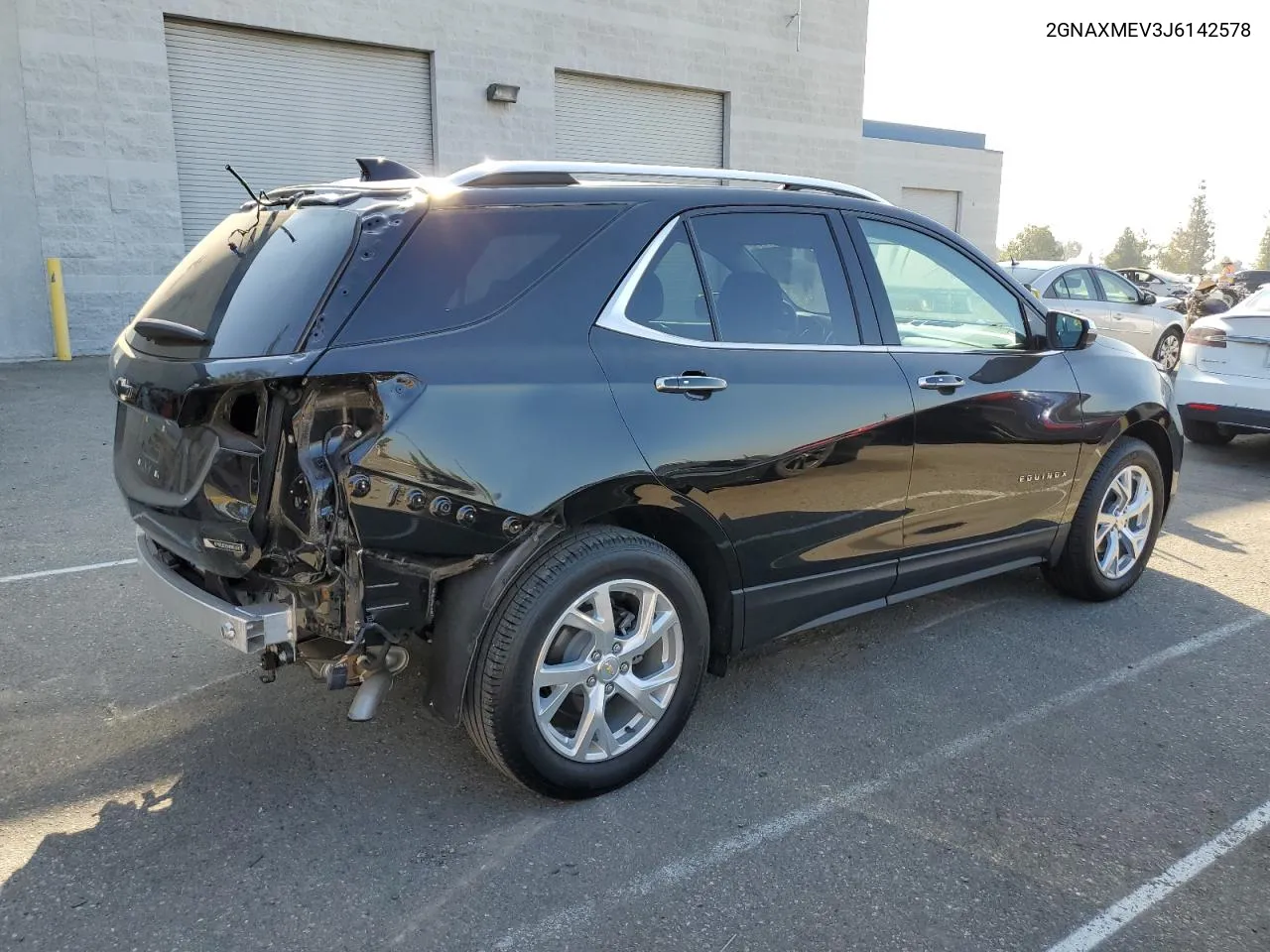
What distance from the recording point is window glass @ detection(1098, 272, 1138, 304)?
13.6 m

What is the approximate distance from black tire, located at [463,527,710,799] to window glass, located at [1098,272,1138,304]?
41.1 ft

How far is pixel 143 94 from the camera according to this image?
12.1 meters

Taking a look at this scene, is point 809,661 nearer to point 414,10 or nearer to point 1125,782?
point 1125,782

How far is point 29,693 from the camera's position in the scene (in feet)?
12.2

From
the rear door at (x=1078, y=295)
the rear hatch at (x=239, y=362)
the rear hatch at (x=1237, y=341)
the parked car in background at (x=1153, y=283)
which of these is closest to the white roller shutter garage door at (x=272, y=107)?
the rear door at (x=1078, y=295)

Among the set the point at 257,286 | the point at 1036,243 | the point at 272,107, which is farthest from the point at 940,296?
the point at 1036,243

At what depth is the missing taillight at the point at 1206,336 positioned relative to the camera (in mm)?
8250

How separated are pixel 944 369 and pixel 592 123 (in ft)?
45.3

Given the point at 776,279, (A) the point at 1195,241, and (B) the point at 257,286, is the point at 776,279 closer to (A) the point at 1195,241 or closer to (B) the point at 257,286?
(B) the point at 257,286

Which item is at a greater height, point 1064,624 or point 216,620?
point 216,620

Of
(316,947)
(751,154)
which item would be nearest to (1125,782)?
(316,947)

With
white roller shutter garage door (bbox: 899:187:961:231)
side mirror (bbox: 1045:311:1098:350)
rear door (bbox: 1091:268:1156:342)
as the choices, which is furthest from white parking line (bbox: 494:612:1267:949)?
white roller shutter garage door (bbox: 899:187:961:231)

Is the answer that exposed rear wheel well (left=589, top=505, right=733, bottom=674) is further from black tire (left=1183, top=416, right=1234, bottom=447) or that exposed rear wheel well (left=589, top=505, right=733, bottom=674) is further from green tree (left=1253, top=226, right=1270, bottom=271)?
green tree (left=1253, top=226, right=1270, bottom=271)

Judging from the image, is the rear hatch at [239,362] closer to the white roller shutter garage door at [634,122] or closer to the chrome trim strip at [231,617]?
the chrome trim strip at [231,617]
